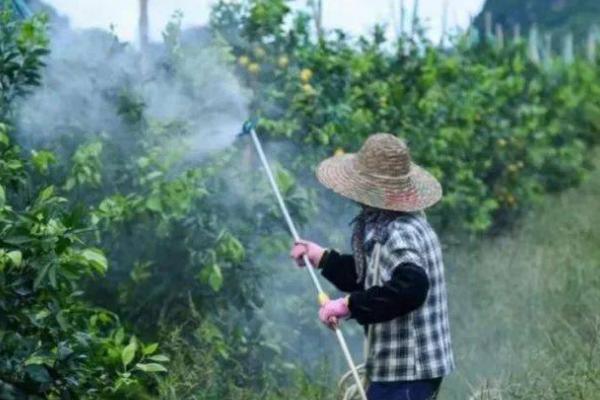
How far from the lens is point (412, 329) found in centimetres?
435

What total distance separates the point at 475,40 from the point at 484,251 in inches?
164

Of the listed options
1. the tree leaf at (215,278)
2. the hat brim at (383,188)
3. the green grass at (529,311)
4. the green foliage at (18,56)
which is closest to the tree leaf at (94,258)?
the hat brim at (383,188)

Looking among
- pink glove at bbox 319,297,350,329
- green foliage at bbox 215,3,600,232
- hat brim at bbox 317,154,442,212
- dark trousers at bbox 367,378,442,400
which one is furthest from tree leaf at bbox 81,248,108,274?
green foliage at bbox 215,3,600,232

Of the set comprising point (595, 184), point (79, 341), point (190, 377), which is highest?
point (79, 341)

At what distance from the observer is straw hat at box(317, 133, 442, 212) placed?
4425 millimetres

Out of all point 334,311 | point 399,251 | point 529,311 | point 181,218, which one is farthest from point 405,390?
point 529,311

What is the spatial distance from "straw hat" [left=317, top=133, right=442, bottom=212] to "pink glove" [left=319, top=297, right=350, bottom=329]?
14.2 inches

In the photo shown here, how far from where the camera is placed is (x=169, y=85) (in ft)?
20.7

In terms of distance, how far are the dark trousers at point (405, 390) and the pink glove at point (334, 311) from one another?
282 mm

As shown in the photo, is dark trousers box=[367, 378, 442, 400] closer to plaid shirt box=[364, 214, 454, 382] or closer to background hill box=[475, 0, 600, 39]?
plaid shirt box=[364, 214, 454, 382]

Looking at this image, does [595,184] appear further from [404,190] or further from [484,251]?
[404,190]

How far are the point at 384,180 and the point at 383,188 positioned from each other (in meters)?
0.04

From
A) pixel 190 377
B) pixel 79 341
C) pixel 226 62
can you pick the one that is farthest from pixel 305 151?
pixel 79 341

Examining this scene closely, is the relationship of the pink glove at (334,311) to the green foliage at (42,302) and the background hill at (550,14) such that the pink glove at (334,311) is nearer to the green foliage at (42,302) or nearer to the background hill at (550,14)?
the green foliage at (42,302)
